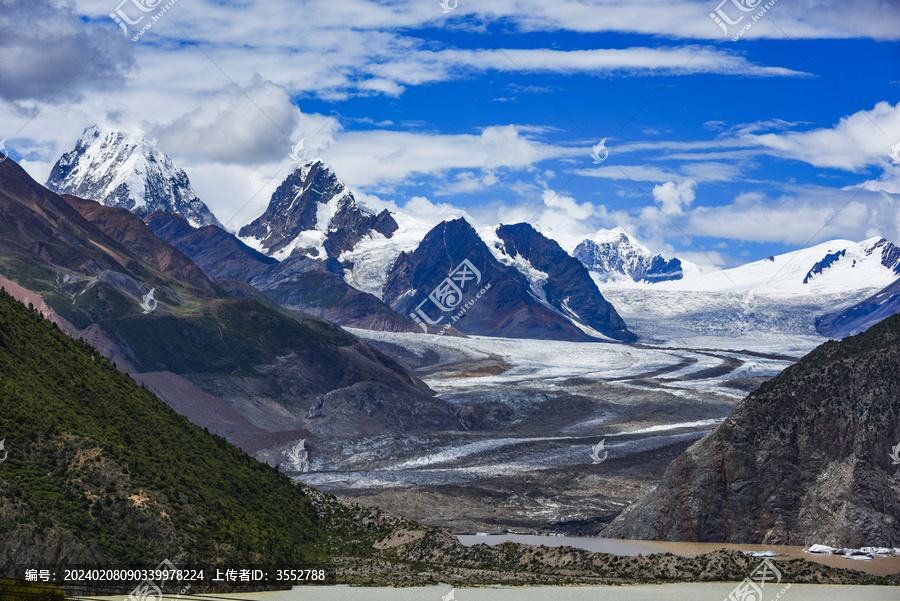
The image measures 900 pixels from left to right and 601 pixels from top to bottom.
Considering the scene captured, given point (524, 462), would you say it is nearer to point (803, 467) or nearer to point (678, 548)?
point (678, 548)

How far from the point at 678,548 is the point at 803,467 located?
33.6ft

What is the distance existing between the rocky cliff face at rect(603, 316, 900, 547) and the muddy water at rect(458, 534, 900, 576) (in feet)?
4.41

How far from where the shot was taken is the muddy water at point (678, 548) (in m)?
48.5

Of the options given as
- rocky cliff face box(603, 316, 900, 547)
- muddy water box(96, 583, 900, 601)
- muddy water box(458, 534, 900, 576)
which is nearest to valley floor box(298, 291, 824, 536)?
muddy water box(458, 534, 900, 576)

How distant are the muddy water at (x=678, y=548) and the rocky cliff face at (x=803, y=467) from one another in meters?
1.34

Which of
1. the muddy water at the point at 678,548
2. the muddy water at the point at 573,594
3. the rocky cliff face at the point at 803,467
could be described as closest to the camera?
the muddy water at the point at 573,594

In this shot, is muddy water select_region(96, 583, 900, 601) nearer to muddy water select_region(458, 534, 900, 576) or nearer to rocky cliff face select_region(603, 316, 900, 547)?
muddy water select_region(458, 534, 900, 576)

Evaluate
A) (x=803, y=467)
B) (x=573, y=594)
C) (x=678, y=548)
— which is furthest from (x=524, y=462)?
(x=573, y=594)

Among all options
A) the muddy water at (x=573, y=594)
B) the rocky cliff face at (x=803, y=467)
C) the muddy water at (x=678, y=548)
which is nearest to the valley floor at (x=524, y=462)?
the muddy water at (x=678, y=548)

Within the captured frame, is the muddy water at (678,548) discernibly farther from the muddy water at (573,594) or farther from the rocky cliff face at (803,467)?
the muddy water at (573,594)

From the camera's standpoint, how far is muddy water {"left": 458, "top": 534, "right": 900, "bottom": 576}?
1909 inches

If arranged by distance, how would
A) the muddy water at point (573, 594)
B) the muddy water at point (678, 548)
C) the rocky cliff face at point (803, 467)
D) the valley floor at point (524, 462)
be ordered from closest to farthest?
the muddy water at point (573, 594) → the muddy water at point (678, 548) → the rocky cliff face at point (803, 467) → the valley floor at point (524, 462)

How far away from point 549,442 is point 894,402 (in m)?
68.5

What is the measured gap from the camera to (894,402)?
2298 inches
